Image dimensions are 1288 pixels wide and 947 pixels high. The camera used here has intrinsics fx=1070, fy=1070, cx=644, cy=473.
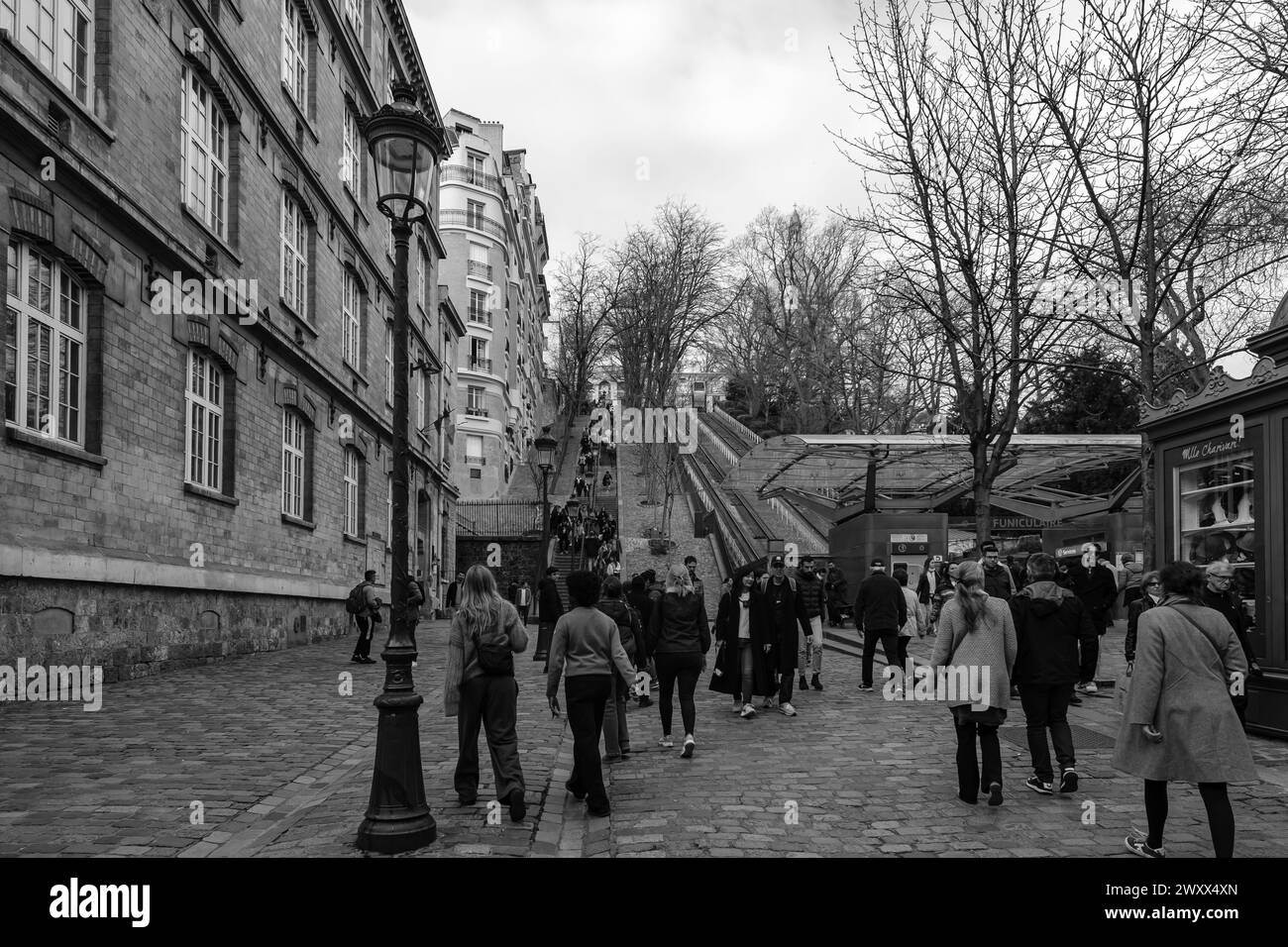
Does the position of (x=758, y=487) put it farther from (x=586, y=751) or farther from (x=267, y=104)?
(x=586, y=751)

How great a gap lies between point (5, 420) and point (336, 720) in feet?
15.0

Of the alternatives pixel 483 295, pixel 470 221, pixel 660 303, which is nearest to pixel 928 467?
pixel 660 303

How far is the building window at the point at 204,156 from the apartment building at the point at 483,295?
1412 inches

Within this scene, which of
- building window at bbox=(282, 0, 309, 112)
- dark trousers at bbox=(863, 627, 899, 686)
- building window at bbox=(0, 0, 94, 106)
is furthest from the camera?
building window at bbox=(282, 0, 309, 112)

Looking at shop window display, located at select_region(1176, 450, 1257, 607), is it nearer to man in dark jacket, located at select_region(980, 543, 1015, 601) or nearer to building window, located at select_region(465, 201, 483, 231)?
man in dark jacket, located at select_region(980, 543, 1015, 601)

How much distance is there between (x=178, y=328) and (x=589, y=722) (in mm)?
10846

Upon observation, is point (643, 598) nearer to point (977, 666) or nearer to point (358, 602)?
point (358, 602)

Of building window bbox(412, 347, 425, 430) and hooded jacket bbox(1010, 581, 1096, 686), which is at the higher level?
building window bbox(412, 347, 425, 430)

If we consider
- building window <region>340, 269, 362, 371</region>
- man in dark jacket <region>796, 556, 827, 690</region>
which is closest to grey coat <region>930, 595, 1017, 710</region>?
man in dark jacket <region>796, 556, 827, 690</region>

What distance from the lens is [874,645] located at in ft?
44.4

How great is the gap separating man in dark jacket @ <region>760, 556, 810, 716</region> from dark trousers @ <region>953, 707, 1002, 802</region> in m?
3.80

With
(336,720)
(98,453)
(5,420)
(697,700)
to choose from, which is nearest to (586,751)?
(336,720)

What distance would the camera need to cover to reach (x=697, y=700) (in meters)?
12.7

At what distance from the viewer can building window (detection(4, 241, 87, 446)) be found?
37.0 feet
